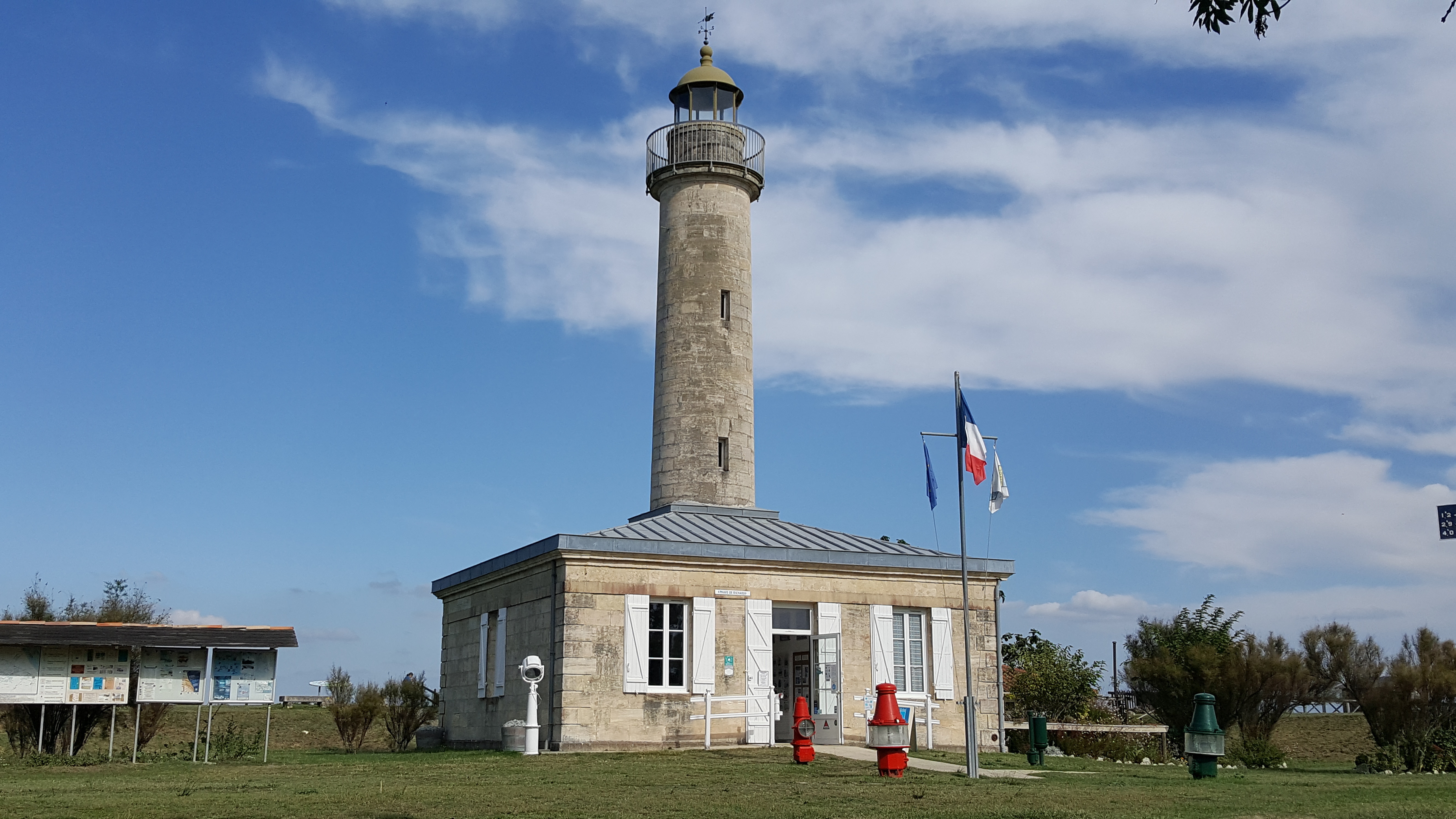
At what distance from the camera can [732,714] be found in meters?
20.1

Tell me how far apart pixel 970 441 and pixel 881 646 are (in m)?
5.94

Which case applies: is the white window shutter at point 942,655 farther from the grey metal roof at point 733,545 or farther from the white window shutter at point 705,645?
the white window shutter at point 705,645

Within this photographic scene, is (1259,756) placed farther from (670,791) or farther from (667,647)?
(670,791)

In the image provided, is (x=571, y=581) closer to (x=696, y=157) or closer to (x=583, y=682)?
(x=583, y=682)

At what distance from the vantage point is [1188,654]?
2612 cm

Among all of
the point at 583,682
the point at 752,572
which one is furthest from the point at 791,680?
the point at 583,682

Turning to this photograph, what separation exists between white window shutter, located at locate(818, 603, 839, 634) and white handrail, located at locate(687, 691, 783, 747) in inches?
52.3

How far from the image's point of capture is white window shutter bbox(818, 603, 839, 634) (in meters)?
21.0

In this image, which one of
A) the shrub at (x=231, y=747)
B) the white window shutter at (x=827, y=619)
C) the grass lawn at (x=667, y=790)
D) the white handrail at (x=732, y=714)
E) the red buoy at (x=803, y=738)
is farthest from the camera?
the white window shutter at (x=827, y=619)

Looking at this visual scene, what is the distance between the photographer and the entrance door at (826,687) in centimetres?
2044

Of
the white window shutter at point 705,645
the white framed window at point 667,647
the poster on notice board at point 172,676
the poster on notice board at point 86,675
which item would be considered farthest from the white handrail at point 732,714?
the poster on notice board at point 86,675

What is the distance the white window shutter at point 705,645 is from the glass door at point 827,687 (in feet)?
5.85

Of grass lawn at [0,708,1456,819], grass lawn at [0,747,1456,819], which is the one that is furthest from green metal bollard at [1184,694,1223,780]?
grass lawn at [0,708,1456,819]

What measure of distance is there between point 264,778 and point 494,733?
754 centimetres
